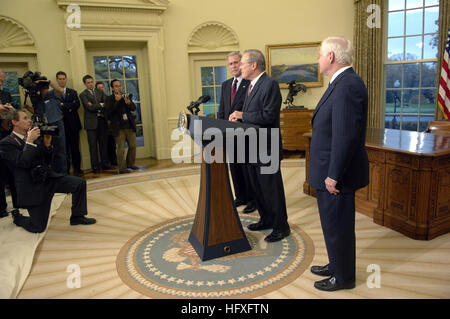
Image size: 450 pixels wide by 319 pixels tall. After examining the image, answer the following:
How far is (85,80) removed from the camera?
5621 mm

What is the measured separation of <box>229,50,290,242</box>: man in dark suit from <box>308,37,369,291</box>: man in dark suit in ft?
2.29

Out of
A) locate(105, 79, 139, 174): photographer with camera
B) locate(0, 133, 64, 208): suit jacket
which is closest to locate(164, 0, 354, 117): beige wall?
locate(105, 79, 139, 174): photographer with camera

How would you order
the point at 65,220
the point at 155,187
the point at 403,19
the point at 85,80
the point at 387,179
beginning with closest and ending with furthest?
the point at 387,179, the point at 65,220, the point at 155,187, the point at 85,80, the point at 403,19

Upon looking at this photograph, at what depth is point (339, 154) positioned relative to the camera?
1.86 meters

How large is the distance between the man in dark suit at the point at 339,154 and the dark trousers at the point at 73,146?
462 centimetres

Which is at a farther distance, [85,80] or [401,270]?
[85,80]

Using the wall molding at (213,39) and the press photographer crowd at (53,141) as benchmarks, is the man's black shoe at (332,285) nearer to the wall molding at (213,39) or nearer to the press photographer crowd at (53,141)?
the press photographer crowd at (53,141)

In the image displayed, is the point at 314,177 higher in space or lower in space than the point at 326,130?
lower

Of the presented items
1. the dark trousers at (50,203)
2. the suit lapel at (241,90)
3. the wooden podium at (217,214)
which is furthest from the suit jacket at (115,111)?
the wooden podium at (217,214)

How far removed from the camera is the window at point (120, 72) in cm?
637

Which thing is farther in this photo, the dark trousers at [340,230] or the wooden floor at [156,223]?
the wooden floor at [156,223]

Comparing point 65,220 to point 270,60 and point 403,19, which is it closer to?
point 270,60

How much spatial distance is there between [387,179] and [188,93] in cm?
438

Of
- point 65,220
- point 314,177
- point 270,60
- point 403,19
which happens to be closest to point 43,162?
point 65,220
